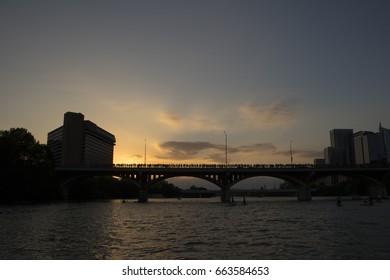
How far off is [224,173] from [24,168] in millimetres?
55985

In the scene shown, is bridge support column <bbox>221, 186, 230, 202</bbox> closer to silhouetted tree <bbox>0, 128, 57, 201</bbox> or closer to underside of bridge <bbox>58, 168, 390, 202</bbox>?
underside of bridge <bbox>58, 168, 390, 202</bbox>

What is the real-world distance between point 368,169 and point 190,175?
187ft

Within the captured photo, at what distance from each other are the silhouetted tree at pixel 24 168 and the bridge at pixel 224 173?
1091 centimetres

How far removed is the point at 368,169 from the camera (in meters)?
113

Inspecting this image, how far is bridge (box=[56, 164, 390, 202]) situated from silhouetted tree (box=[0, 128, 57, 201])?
1091 cm

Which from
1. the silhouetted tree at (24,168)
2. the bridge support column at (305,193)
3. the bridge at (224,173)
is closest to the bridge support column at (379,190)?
the bridge at (224,173)

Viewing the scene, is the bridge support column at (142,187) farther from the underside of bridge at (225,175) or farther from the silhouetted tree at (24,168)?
the silhouetted tree at (24,168)

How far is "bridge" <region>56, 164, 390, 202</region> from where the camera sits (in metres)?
107

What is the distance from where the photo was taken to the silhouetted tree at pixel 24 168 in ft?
270

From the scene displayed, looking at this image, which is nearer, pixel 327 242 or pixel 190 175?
pixel 327 242

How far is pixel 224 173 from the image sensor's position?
109500 millimetres

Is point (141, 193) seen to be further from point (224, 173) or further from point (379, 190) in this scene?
point (379, 190)
